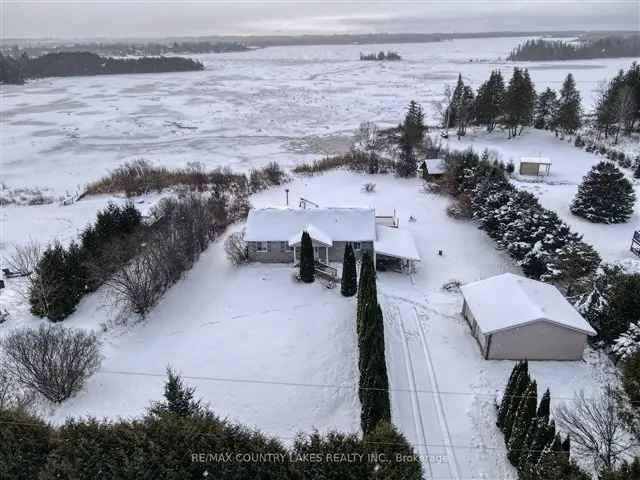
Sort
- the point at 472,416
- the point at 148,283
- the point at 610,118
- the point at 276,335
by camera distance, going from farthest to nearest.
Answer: the point at 610,118 < the point at 148,283 < the point at 276,335 < the point at 472,416

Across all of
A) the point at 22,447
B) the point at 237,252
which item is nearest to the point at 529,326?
the point at 237,252

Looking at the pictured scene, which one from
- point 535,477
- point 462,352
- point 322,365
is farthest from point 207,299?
point 535,477

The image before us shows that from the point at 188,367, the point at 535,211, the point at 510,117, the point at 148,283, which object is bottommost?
the point at 188,367

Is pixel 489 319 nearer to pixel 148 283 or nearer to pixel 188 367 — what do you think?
pixel 188 367

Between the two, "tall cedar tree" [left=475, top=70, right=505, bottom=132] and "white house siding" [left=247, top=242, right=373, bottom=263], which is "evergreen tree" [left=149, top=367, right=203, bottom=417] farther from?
"tall cedar tree" [left=475, top=70, right=505, bottom=132]

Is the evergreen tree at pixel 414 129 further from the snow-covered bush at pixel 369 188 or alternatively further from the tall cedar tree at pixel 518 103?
the tall cedar tree at pixel 518 103

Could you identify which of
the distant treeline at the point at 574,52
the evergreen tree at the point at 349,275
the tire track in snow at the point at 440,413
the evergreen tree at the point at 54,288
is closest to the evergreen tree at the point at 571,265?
the tire track in snow at the point at 440,413

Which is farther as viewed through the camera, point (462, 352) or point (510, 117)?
point (510, 117)
